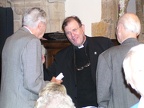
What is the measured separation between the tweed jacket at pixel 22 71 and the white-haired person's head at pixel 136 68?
0.84 meters

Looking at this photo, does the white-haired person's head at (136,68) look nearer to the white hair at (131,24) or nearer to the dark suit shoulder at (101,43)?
the white hair at (131,24)

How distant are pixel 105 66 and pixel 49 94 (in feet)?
2.43

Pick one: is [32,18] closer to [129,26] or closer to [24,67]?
→ [24,67]

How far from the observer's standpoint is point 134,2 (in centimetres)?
589

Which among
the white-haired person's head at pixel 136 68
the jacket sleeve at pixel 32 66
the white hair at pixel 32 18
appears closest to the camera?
the white-haired person's head at pixel 136 68

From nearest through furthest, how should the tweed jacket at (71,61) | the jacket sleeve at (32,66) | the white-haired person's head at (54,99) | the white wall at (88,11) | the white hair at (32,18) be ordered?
the white-haired person's head at (54,99) → the jacket sleeve at (32,66) → the white hair at (32,18) → the tweed jacket at (71,61) → the white wall at (88,11)

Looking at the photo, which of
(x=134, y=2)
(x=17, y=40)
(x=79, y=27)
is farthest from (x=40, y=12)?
(x=134, y=2)

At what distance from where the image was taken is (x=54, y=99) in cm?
155

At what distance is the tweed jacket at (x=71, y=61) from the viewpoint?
2.74 metres

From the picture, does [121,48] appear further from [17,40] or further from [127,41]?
[17,40]

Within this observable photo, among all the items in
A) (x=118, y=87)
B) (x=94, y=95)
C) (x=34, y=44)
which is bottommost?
(x=94, y=95)

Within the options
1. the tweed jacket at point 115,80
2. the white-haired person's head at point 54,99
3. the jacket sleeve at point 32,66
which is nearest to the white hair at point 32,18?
the jacket sleeve at point 32,66

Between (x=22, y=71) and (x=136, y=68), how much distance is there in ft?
3.31

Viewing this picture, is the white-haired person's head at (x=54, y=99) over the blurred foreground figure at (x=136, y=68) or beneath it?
beneath
